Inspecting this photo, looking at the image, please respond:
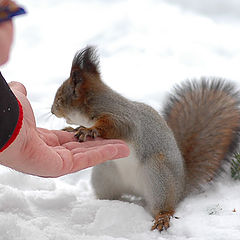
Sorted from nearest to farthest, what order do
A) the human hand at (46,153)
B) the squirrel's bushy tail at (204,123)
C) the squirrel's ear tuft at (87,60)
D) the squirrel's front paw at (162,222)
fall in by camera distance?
the human hand at (46,153), the squirrel's front paw at (162,222), the squirrel's ear tuft at (87,60), the squirrel's bushy tail at (204,123)

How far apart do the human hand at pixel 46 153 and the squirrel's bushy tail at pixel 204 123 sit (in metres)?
0.53

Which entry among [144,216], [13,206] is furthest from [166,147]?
[13,206]

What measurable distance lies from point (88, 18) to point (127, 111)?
3.03 m

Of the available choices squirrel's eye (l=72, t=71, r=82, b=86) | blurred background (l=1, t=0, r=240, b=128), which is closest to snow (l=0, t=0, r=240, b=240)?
blurred background (l=1, t=0, r=240, b=128)

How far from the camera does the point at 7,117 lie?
1162 mm

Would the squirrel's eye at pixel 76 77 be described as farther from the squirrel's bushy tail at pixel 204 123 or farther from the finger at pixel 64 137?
the squirrel's bushy tail at pixel 204 123

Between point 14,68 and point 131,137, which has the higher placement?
point 131,137

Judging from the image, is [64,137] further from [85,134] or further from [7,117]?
[7,117]

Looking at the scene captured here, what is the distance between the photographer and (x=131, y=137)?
1781mm

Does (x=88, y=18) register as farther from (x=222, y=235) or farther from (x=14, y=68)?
(x=222, y=235)

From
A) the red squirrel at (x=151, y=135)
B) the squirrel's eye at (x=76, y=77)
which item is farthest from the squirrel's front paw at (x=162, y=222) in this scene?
the squirrel's eye at (x=76, y=77)

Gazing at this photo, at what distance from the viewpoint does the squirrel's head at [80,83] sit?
185 centimetres

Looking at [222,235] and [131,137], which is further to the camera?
[131,137]

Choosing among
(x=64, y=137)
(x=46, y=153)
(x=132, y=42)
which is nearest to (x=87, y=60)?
(x=64, y=137)
